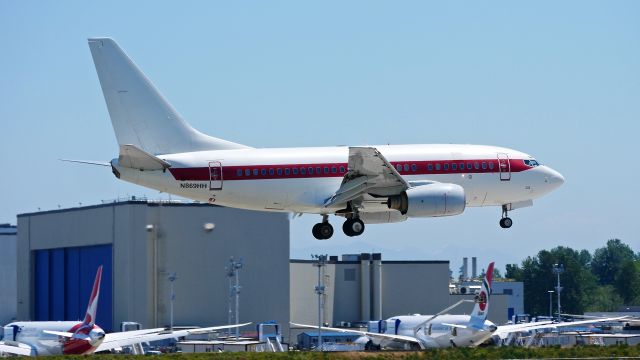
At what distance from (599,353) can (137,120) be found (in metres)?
28.0

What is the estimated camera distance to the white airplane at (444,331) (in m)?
83.1

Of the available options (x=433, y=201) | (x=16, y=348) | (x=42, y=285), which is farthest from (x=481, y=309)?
(x=42, y=285)

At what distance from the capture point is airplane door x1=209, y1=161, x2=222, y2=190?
233 ft

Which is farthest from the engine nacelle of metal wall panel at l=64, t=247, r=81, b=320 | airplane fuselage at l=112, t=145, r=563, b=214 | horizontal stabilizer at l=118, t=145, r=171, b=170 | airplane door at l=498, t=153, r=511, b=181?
metal wall panel at l=64, t=247, r=81, b=320

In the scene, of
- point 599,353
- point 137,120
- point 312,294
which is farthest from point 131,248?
point 599,353

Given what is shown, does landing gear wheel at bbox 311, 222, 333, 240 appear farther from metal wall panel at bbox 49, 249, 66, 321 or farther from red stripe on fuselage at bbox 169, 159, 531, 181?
metal wall panel at bbox 49, 249, 66, 321

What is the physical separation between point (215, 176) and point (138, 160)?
14.7 ft

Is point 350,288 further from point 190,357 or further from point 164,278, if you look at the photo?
point 190,357

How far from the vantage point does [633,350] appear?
64.9 metres

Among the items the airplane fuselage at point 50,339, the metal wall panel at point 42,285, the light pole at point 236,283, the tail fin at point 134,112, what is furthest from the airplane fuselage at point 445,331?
the metal wall panel at point 42,285

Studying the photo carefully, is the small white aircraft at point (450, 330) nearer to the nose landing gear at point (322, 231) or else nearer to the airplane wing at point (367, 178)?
the nose landing gear at point (322, 231)

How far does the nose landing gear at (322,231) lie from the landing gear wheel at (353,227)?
1.54 metres

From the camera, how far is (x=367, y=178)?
7144 centimetres

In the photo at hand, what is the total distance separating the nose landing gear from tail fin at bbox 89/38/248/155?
25.0 ft
